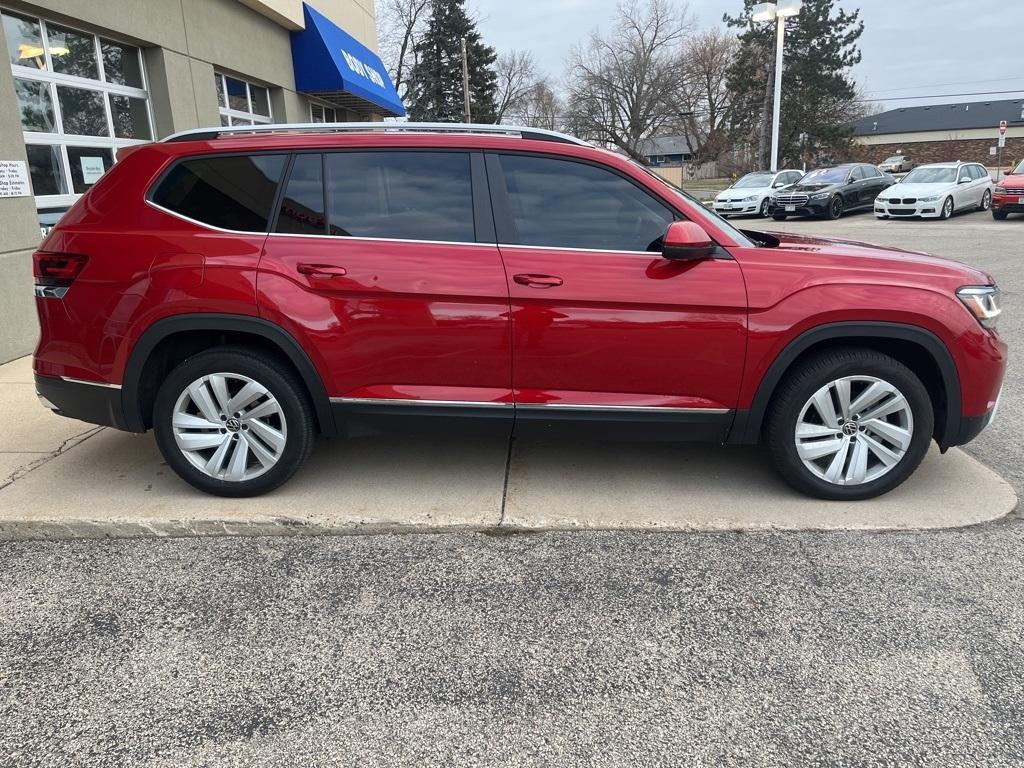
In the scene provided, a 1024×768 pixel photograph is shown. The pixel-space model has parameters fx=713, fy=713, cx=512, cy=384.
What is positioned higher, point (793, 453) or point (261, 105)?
point (261, 105)

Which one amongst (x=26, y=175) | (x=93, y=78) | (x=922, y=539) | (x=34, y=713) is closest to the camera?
(x=34, y=713)

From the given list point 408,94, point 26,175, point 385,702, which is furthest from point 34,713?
point 408,94

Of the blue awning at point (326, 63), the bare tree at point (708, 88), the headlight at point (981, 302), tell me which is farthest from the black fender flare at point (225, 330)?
the bare tree at point (708, 88)

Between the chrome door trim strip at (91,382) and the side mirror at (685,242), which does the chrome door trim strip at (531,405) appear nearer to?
the side mirror at (685,242)

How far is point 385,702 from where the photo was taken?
2350mm

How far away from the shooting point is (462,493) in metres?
3.84

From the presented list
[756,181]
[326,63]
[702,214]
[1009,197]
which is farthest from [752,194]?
[702,214]

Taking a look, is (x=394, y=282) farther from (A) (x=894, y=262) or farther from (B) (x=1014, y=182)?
(B) (x=1014, y=182)

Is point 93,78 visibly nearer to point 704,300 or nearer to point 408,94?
point 704,300

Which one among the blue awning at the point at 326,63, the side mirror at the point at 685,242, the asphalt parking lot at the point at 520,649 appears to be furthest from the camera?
the blue awning at the point at 326,63

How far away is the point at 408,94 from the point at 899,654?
157 ft

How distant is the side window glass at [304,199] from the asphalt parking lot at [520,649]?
61.2 inches

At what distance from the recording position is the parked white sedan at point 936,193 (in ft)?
66.9

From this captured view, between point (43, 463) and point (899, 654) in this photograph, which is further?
point (43, 463)
